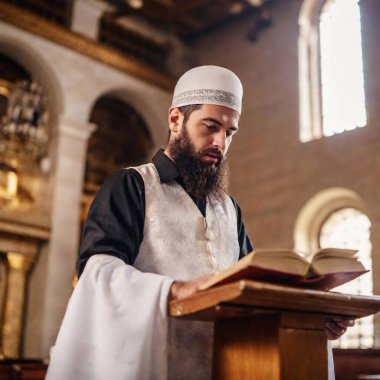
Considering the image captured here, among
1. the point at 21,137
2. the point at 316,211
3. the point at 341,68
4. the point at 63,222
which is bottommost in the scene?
the point at 63,222

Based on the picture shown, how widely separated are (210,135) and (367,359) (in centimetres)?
553

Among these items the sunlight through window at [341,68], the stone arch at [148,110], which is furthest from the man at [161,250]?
the stone arch at [148,110]

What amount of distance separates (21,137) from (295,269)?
9594mm

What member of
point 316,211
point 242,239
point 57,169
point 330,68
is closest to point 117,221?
point 242,239

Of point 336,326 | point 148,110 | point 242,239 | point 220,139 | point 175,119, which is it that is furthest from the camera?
point 148,110

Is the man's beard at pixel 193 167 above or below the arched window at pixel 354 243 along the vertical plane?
below

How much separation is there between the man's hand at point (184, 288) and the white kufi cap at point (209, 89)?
92 cm

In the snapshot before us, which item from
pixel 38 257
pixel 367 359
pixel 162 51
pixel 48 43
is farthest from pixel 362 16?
pixel 38 257

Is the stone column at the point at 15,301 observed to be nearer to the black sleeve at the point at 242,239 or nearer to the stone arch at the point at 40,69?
the stone arch at the point at 40,69

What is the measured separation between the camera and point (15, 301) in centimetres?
1034

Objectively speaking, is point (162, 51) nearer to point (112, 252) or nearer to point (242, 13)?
point (242, 13)

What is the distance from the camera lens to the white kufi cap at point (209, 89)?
257 centimetres

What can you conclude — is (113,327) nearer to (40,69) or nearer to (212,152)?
(212,152)

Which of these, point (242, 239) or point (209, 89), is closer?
point (209, 89)
